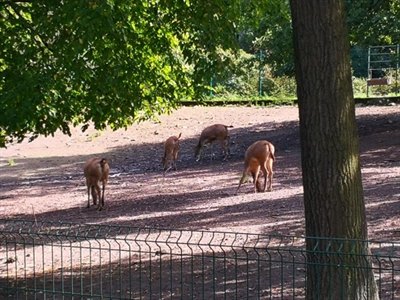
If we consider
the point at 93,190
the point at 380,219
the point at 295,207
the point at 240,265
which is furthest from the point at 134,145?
the point at 240,265

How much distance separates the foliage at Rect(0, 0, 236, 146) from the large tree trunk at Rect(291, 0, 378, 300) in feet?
10.5

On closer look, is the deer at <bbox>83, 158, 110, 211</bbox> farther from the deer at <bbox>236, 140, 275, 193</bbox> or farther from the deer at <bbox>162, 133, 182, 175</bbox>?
the deer at <bbox>162, 133, 182, 175</bbox>

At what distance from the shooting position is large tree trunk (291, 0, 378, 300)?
24.7 feet

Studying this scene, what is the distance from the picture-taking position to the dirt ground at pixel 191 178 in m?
16.0

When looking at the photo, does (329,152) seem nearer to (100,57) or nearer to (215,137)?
(100,57)

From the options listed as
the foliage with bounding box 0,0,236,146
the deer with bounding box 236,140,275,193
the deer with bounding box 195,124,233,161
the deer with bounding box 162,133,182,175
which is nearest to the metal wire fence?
the foliage with bounding box 0,0,236,146

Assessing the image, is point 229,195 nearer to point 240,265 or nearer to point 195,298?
point 240,265

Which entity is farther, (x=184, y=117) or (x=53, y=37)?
(x=184, y=117)

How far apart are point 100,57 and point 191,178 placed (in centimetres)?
1258

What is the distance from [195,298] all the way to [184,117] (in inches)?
1013

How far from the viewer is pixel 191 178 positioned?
23.6 metres

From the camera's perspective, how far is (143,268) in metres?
12.3

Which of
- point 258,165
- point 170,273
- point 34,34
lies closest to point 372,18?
point 258,165

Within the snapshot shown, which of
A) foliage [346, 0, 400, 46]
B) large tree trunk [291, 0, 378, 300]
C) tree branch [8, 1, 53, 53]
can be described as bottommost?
large tree trunk [291, 0, 378, 300]
